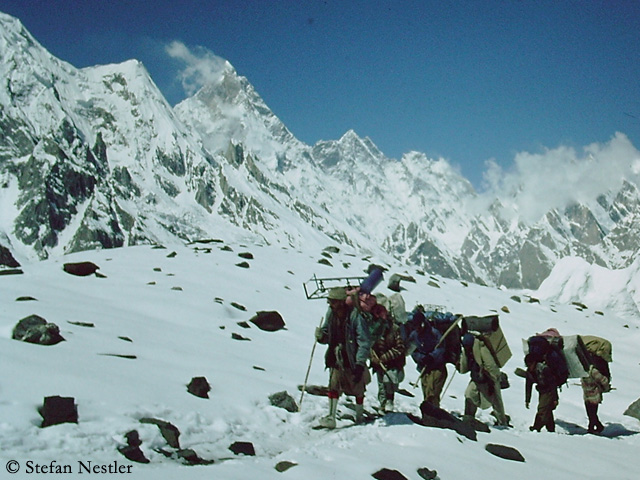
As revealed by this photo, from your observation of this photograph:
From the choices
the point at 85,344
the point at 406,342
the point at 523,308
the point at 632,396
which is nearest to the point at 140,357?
the point at 85,344

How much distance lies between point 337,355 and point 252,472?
332 centimetres

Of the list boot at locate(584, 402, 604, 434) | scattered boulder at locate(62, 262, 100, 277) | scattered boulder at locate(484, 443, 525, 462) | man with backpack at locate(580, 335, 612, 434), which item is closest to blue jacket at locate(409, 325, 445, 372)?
scattered boulder at locate(484, 443, 525, 462)

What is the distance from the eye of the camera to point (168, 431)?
251 inches

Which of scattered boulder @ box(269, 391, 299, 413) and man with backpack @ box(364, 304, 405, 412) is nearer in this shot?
scattered boulder @ box(269, 391, 299, 413)

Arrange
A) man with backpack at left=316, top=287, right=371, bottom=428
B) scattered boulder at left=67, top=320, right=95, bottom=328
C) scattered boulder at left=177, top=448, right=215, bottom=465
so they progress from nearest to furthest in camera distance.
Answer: scattered boulder at left=177, top=448, right=215, bottom=465 < man with backpack at left=316, top=287, right=371, bottom=428 < scattered boulder at left=67, top=320, right=95, bottom=328

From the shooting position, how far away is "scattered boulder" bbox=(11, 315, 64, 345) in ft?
29.2

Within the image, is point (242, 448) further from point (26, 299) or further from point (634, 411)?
point (634, 411)

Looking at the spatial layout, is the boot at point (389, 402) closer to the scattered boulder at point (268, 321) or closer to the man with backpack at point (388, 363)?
the man with backpack at point (388, 363)

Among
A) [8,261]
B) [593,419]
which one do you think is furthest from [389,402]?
[8,261]

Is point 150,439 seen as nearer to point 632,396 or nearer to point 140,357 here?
point 140,357

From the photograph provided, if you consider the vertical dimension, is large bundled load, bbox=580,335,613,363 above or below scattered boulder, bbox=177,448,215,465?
above
